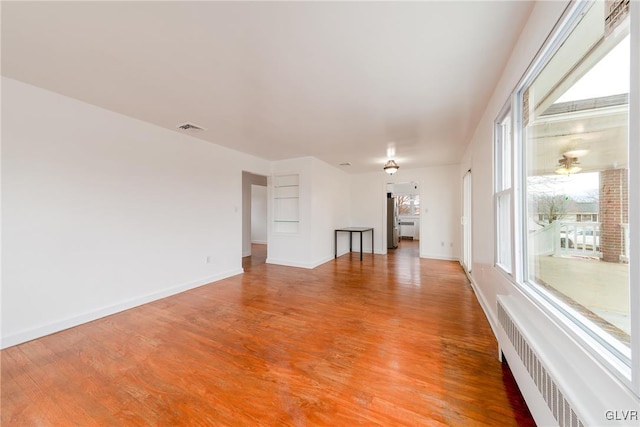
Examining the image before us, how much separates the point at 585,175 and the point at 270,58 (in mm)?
2150

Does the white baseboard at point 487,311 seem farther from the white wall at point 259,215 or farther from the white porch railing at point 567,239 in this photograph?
the white wall at point 259,215

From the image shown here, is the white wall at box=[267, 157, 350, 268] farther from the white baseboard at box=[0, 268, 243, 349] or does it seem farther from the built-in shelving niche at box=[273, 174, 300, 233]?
the white baseboard at box=[0, 268, 243, 349]

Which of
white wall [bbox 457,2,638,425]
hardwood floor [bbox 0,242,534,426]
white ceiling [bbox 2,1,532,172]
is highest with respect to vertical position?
white ceiling [bbox 2,1,532,172]

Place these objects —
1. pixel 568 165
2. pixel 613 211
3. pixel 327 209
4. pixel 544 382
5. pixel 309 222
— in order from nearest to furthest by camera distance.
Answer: pixel 613 211 < pixel 544 382 < pixel 568 165 < pixel 309 222 < pixel 327 209

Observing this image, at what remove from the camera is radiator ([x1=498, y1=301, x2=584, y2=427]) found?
0.89 m

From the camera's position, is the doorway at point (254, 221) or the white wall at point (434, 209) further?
the doorway at point (254, 221)

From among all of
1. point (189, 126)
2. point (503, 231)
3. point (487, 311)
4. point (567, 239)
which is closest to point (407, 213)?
point (487, 311)

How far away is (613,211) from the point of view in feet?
3.11

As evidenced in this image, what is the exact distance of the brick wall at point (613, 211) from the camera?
0.87 m

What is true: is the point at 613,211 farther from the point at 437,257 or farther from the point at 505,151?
the point at 437,257

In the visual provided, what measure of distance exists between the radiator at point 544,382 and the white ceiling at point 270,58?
2.01 meters

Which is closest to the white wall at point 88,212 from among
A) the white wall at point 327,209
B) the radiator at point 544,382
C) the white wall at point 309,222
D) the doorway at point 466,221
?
the white wall at point 309,222

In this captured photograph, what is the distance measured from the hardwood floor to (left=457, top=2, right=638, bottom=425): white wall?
0.36 metres

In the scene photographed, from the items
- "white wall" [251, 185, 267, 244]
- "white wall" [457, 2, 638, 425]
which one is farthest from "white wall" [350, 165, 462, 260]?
"white wall" [251, 185, 267, 244]
